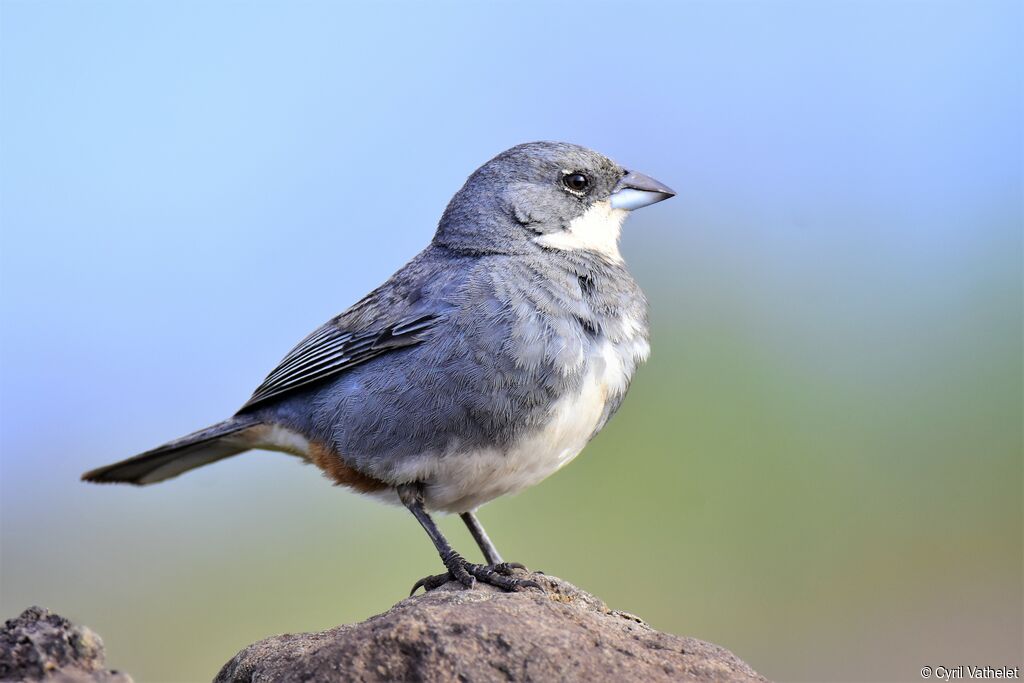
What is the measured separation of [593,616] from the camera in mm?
3969

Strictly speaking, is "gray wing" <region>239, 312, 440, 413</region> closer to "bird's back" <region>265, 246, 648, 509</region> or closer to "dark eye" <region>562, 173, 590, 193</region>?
"bird's back" <region>265, 246, 648, 509</region>

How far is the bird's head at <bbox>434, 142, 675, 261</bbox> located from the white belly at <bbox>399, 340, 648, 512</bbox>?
73 centimetres

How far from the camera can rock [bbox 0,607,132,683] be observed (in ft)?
10.2

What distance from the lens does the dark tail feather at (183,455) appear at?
18.6 ft

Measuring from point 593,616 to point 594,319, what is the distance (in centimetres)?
143

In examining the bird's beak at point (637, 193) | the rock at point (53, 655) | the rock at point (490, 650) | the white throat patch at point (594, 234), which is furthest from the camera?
the bird's beak at point (637, 193)

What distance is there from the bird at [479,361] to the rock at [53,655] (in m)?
1.75

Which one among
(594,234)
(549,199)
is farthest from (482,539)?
(549,199)

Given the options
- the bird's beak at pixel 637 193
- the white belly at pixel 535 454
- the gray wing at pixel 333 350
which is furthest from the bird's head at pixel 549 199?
the white belly at pixel 535 454

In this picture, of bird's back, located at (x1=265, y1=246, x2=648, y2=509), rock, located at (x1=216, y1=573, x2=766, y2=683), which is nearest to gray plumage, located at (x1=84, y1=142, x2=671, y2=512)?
bird's back, located at (x1=265, y1=246, x2=648, y2=509)

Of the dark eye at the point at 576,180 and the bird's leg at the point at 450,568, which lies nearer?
the bird's leg at the point at 450,568

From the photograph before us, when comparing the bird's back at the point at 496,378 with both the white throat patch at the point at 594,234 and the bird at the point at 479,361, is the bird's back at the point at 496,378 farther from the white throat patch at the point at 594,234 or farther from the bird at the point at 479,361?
the white throat patch at the point at 594,234

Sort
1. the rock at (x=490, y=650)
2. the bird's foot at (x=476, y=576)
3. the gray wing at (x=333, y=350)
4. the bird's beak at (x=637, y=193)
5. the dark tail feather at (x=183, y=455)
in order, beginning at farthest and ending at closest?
the dark tail feather at (x=183, y=455), the bird's beak at (x=637, y=193), the gray wing at (x=333, y=350), the bird's foot at (x=476, y=576), the rock at (x=490, y=650)

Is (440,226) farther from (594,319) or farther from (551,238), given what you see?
(594,319)
